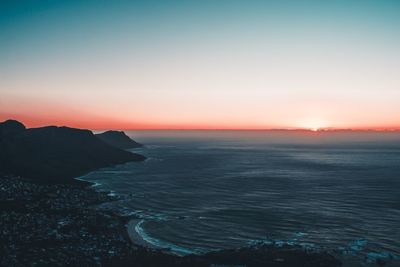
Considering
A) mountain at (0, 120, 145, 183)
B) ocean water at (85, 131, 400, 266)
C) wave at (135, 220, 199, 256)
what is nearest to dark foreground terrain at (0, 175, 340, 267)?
wave at (135, 220, 199, 256)

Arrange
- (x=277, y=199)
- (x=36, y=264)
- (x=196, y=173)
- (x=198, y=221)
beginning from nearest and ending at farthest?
(x=36, y=264), (x=198, y=221), (x=277, y=199), (x=196, y=173)

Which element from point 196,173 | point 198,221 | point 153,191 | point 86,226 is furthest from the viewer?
point 196,173

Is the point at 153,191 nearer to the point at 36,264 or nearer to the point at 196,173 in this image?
the point at 196,173

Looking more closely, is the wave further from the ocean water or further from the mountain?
the mountain

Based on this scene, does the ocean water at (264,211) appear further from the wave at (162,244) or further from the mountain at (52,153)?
the mountain at (52,153)

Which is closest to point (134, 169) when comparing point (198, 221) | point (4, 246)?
point (198, 221)

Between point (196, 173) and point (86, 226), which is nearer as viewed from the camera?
point (86, 226)

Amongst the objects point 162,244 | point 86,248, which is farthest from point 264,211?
point 86,248
